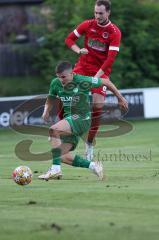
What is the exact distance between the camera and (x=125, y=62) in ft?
122

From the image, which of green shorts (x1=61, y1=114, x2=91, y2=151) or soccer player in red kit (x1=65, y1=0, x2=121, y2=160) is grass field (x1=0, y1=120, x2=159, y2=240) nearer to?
green shorts (x1=61, y1=114, x2=91, y2=151)

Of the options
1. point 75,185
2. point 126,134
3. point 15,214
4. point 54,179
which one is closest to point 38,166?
point 54,179

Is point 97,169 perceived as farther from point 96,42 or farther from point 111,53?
point 96,42

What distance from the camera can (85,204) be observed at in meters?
10.1

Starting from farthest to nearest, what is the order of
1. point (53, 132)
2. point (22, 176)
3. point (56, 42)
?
point (56, 42)
point (53, 132)
point (22, 176)

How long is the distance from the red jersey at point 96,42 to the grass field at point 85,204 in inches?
78.5

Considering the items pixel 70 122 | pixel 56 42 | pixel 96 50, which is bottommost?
pixel 56 42

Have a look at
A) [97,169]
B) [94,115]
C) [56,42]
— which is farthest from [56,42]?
[97,169]

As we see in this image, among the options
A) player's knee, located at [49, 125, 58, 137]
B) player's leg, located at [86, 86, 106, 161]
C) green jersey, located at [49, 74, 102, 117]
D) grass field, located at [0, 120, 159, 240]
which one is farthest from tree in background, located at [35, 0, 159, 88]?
player's knee, located at [49, 125, 58, 137]

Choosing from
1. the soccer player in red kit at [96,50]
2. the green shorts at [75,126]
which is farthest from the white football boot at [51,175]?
the soccer player in red kit at [96,50]

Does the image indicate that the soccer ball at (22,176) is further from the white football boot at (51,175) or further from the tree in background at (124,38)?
the tree in background at (124,38)

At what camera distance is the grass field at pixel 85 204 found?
845 centimetres

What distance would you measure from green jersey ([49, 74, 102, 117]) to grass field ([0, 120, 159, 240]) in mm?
1167

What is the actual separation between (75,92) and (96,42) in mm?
2673
